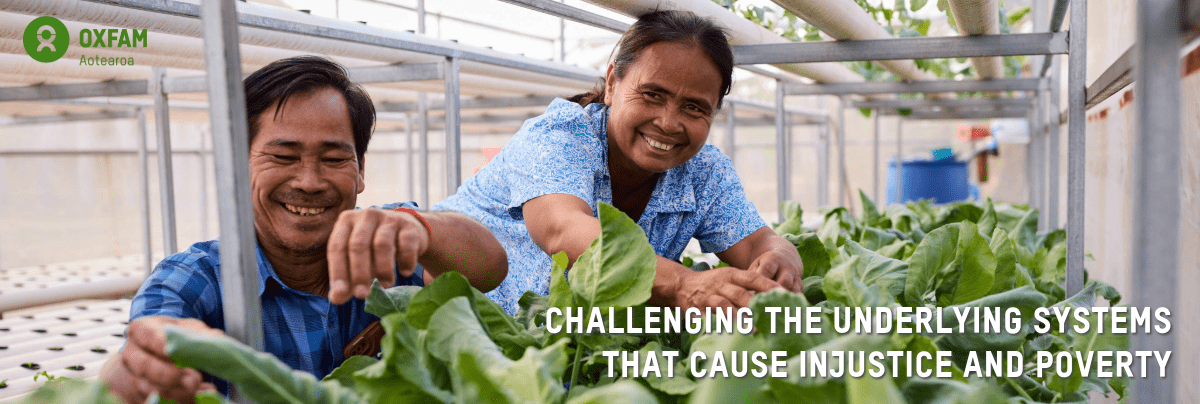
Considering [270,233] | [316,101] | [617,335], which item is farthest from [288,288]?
[617,335]

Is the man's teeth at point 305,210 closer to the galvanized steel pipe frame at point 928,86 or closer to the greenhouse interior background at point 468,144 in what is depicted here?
the greenhouse interior background at point 468,144

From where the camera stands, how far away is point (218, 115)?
1.45ft

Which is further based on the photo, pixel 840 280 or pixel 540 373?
pixel 840 280

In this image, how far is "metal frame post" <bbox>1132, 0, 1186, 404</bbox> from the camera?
400mm

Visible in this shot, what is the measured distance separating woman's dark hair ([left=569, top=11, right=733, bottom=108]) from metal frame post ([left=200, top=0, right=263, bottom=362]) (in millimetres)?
696

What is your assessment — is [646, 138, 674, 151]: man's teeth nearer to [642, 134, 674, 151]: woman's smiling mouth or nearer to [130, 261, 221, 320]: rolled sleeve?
[642, 134, 674, 151]: woman's smiling mouth

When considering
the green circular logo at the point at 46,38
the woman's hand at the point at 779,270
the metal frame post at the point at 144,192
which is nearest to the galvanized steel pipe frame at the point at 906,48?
the woman's hand at the point at 779,270

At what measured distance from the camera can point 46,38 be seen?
5.18 feet

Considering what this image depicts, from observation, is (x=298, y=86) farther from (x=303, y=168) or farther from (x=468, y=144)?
(x=468, y=144)

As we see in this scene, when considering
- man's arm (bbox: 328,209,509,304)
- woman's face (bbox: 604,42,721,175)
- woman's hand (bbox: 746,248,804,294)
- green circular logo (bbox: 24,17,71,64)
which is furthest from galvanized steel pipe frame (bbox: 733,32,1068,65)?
green circular logo (bbox: 24,17,71,64)

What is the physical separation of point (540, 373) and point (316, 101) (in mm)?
614

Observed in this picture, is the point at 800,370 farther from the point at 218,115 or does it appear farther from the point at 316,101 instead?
the point at 316,101

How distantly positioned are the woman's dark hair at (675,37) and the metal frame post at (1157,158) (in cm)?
68

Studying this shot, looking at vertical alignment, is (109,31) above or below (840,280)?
above
